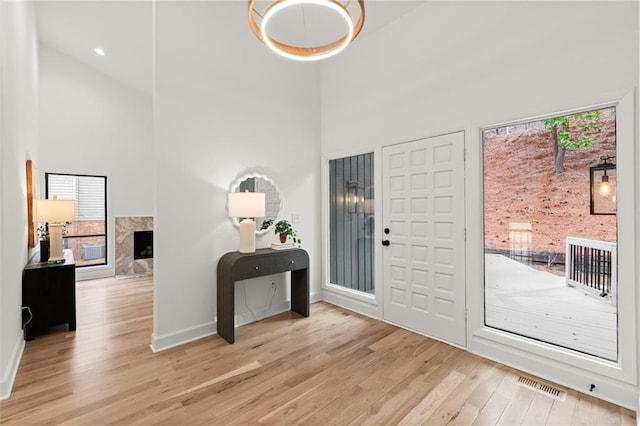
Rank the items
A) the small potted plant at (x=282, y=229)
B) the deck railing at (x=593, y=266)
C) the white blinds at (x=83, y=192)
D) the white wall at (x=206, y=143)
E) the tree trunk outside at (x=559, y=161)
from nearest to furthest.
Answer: the deck railing at (x=593, y=266) < the tree trunk outside at (x=559, y=161) < the white wall at (x=206, y=143) < the small potted plant at (x=282, y=229) < the white blinds at (x=83, y=192)

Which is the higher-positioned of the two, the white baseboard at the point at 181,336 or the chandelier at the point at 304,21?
the chandelier at the point at 304,21

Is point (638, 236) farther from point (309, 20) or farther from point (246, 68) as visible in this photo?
point (246, 68)

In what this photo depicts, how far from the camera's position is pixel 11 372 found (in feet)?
7.45

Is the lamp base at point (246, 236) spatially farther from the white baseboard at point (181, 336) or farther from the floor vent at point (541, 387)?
the floor vent at point (541, 387)

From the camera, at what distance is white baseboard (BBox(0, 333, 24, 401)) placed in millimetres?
2078

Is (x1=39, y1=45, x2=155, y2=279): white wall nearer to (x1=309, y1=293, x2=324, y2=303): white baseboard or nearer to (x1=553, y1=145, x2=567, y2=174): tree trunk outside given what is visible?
(x1=309, y1=293, x2=324, y2=303): white baseboard

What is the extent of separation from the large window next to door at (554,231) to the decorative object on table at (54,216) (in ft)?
15.1

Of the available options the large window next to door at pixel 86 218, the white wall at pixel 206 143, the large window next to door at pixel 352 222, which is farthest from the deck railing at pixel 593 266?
the large window next to door at pixel 86 218

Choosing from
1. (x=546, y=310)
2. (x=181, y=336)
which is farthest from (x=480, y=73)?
(x=181, y=336)

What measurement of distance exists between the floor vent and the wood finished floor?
0.05 m

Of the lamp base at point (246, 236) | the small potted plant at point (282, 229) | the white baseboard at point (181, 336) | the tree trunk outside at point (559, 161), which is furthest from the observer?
the small potted plant at point (282, 229)

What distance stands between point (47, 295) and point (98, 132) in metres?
4.02

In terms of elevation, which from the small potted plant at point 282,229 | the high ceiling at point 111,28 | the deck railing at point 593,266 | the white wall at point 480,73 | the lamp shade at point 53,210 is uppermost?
the high ceiling at point 111,28

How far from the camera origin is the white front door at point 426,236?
9.66ft
